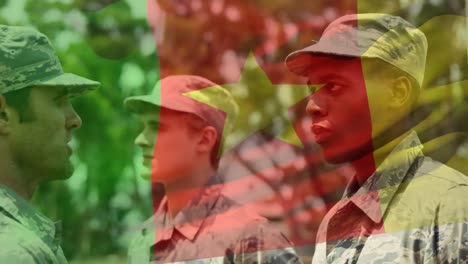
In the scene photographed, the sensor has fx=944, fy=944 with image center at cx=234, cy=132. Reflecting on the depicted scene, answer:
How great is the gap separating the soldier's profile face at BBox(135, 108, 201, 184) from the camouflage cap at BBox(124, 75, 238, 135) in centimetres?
2

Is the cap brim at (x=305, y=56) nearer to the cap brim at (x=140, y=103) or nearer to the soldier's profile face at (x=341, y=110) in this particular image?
the soldier's profile face at (x=341, y=110)

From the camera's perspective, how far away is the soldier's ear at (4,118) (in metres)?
1.93

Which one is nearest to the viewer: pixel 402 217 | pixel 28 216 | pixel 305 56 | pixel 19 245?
pixel 19 245

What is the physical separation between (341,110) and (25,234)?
740 mm

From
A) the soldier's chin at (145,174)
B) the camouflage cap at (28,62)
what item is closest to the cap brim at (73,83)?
the camouflage cap at (28,62)

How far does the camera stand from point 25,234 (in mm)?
1826

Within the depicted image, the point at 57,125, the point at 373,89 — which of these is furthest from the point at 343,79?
the point at 57,125

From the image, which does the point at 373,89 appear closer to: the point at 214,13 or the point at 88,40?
the point at 214,13

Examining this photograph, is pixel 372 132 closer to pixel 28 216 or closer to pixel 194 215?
pixel 194 215

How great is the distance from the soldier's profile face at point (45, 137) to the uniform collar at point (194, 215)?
0.25 m

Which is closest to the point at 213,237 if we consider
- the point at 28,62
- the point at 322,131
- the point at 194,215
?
the point at 194,215

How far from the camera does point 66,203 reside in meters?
2.10

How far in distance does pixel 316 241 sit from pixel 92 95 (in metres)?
0.60

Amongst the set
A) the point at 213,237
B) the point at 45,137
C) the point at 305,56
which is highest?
the point at 305,56
